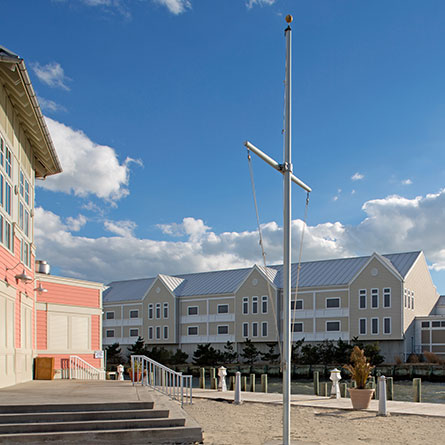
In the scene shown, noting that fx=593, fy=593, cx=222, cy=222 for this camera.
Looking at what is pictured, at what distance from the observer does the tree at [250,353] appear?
61.5 m

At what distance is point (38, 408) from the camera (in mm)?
11789

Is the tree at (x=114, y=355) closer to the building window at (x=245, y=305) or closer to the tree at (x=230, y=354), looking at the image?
the tree at (x=230, y=354)

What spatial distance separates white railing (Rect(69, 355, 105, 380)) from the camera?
26.1m

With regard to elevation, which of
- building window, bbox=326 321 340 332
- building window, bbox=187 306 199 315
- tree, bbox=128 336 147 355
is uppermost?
building window, bbox=187 306 199 315

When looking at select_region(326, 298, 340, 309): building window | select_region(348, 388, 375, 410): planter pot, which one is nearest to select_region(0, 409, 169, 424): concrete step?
select_region(348, 388, 375, 410): planter pot

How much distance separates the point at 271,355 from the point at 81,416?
50642 mm

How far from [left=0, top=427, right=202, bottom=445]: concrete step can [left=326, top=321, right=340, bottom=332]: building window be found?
161 ft

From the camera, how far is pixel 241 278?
68.9 metres

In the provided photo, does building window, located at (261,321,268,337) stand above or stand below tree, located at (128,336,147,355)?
above

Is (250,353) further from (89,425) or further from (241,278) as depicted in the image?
(89,425)

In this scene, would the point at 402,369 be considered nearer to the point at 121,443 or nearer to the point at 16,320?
the point at 16,320

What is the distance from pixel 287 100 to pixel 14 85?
974 cm

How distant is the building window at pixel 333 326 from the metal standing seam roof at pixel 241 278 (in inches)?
149

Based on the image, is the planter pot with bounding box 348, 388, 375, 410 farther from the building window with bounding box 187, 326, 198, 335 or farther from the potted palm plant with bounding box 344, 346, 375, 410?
the building window with bounding box 187, 326, 198, 335
